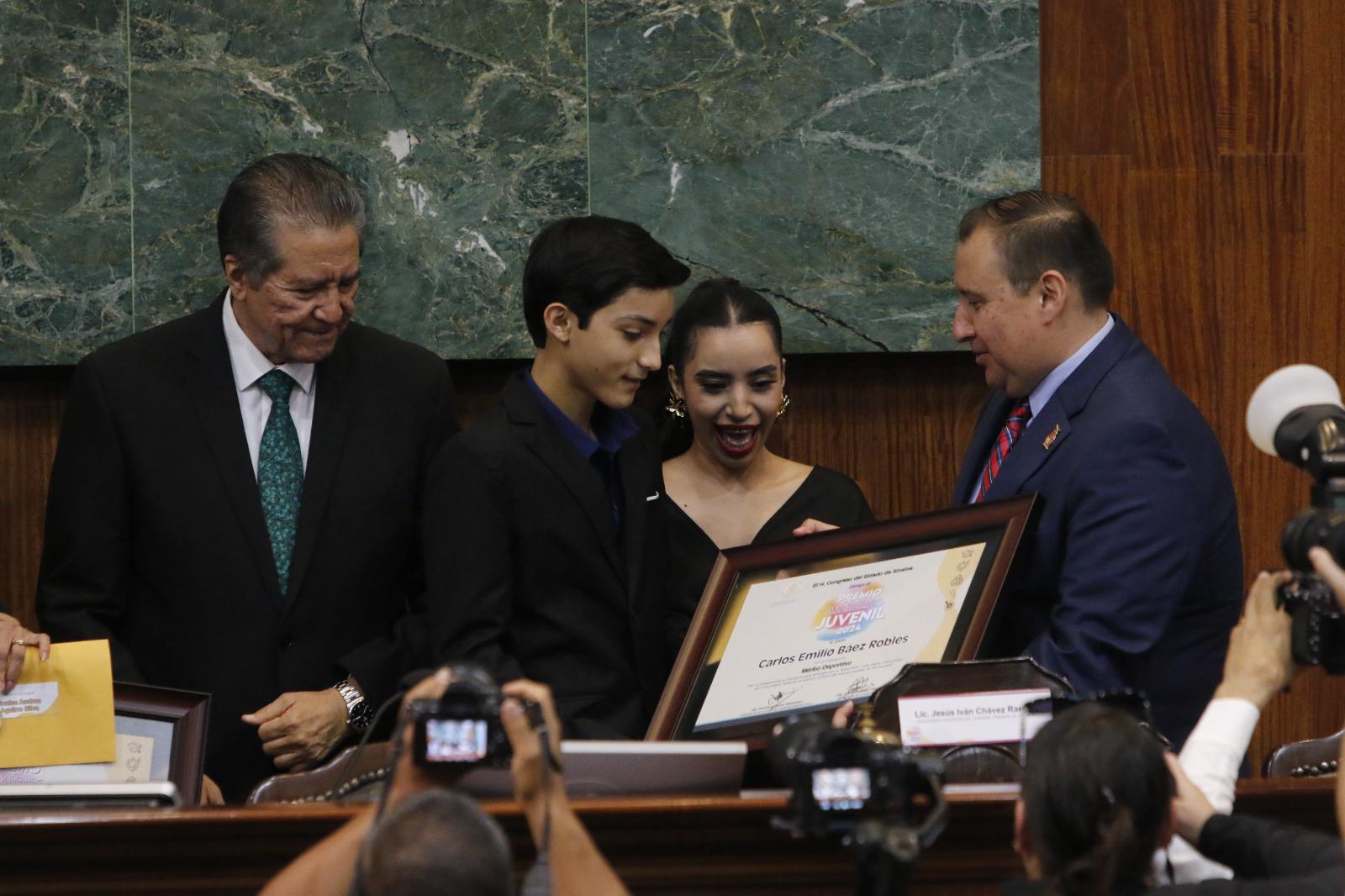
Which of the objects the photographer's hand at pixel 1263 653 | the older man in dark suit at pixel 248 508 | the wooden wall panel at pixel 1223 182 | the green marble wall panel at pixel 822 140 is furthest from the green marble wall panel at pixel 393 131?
the photographer's hand at pixel 1263 653

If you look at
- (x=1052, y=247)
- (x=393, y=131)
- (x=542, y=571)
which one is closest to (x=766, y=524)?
(x=542, y=571)

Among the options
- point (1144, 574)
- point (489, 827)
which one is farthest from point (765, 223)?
point (489, 827)

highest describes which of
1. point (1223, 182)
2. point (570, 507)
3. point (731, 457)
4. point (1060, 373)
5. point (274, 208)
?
point (1223, 182)

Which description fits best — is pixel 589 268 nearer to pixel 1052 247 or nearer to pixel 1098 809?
pixel 1052 247

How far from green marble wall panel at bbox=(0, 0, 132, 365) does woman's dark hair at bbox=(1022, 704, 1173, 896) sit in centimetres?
259

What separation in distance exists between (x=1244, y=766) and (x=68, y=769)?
6.05 ft

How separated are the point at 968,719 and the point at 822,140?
69.2 inches

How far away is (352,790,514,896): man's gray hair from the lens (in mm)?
1498

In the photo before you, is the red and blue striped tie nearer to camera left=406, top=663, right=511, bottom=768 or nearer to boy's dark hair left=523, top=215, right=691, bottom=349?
Answer: boy's dark hair left=523, top=215, right=691, bottom=349

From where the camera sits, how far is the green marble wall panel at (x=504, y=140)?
3674 mm

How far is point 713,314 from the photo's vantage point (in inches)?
140

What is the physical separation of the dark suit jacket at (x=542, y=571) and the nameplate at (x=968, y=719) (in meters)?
0.66

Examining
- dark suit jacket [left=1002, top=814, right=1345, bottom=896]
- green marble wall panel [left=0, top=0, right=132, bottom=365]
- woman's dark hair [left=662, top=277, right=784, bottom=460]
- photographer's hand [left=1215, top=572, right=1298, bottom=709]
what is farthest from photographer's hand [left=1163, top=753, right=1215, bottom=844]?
green marble wall panel [left=0, top=0, right=132, bottom=365]

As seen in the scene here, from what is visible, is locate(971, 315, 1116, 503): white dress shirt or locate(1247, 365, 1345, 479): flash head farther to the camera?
locate(971, 315, 1116, 503): white dress shirt
